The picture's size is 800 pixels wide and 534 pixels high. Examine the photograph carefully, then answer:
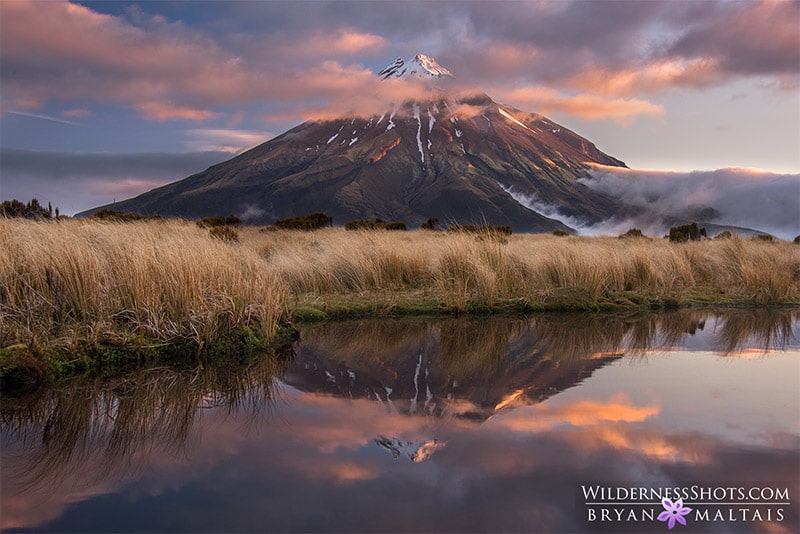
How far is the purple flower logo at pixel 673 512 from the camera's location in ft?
11.0

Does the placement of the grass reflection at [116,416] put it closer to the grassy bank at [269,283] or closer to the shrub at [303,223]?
the grassy bank at [269,283]

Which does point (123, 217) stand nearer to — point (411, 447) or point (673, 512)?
point (411, 447)

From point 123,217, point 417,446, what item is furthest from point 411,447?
point 123,217

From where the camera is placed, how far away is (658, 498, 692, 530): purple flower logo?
3.35m

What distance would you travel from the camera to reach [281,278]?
11.4 meters

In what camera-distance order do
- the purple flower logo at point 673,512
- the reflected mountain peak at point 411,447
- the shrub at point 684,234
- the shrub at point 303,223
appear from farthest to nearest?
1. the shrub at point 303,223
2. the shrub at point 684,234
3. the reflected mountain peak at point 411,447
4. the purple flower logo at point 673,512

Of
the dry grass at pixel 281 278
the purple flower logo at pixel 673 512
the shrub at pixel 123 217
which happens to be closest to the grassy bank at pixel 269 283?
the dry grass at pixel 281 278

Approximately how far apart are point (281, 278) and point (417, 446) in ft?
24.6

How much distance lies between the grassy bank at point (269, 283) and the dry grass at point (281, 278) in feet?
0.08

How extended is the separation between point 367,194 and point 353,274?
170546mm

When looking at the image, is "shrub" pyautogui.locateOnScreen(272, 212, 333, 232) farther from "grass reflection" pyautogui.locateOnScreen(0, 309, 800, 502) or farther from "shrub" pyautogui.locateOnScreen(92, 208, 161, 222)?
"grass reflection" pyautogui.locateOnScreen(0, 309, 800, 502)

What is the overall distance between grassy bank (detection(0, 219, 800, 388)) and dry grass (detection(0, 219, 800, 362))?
0.02 m

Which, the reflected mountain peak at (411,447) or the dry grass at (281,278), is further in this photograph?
the dry grass at (281,278)

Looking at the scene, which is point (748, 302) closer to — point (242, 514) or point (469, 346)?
point (469, 346)
